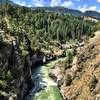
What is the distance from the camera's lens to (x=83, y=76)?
98.9m

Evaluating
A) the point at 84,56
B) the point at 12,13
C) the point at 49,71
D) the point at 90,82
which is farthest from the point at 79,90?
the point at 12,13

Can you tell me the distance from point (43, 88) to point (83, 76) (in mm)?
13014

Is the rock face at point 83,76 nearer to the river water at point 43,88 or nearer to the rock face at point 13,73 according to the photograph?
the river water at point 43,88

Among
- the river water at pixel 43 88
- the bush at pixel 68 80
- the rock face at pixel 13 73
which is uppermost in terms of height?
the rock face at pixel 13 73

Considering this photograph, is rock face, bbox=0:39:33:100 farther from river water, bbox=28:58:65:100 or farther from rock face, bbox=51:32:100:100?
rock face, bbox=51:32:100:100

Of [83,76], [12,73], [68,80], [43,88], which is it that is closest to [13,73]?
[12,73]

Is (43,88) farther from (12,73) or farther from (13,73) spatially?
(12,73)

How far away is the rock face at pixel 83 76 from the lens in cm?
8912

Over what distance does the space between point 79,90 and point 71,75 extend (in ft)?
41.4

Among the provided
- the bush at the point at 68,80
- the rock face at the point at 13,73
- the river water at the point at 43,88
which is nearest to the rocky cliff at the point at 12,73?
the rock face at the point at 13,73

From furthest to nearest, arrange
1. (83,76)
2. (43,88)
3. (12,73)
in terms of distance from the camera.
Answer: (43,88), (83,76), (12,73)

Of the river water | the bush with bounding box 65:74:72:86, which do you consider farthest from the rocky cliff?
the bush with bounding box 65:74:72:86

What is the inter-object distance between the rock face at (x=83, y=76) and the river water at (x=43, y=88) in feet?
6.89

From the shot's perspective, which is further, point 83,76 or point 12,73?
point 83,76
